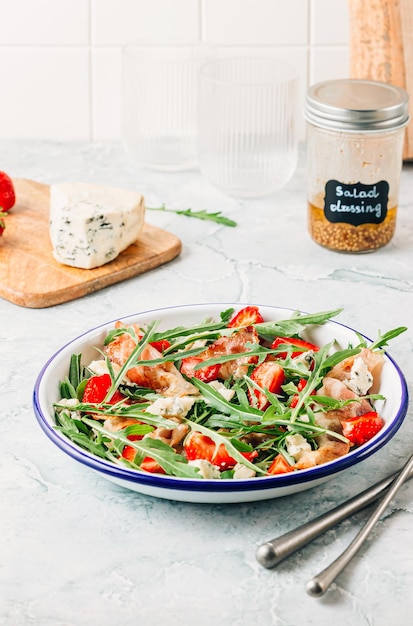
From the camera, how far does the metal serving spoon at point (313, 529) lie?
84cm

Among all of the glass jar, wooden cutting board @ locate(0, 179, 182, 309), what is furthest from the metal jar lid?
wooden cutting board @ locate(0, 179, 182, 309)

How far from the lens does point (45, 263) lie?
147cm

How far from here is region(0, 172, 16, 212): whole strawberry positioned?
5.19ft

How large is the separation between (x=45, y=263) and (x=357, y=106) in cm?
53

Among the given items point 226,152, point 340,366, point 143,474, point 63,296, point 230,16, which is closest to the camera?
point 143,474

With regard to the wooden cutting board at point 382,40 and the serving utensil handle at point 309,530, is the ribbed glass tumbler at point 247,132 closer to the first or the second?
the wooden cutting board at point 382,40

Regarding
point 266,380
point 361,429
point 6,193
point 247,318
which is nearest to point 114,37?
point 6,193

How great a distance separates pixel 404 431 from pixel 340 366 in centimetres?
11

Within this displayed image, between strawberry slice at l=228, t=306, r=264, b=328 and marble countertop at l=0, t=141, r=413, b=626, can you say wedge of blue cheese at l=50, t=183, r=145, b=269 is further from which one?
strawberry slice at l=228, t=306, r=264, b=328

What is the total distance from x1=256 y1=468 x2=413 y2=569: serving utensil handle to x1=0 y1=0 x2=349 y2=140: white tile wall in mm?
1232

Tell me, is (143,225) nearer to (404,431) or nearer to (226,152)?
(226,152)

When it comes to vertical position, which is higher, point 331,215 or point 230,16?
point 230,16

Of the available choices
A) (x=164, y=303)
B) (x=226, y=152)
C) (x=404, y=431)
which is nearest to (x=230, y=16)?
(x=226, y=152)

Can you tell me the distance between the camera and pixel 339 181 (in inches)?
58.2
